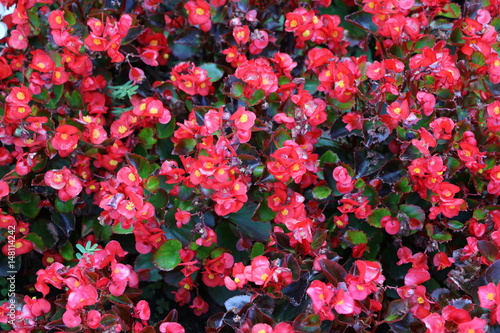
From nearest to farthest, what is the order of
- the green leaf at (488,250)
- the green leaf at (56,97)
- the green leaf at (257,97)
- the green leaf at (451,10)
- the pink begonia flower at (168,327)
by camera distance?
the pink begonia flower at (168,327) → the green leaf at (488,250) → the green leaf at (257,97) → the green leaf at (56,97) → the green leaf at (451,10)

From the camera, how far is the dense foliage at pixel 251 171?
1.45m

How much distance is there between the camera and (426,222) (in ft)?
5.86

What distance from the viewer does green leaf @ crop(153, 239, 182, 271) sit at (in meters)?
1.66

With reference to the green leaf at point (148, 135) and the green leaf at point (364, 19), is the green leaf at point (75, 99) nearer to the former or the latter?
the green leaf at point (148, 135)

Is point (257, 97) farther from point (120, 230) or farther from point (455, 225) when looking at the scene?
point (455, 225)

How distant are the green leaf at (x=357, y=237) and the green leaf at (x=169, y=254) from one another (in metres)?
0.54

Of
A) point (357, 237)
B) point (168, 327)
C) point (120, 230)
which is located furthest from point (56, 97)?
point (357, 237)

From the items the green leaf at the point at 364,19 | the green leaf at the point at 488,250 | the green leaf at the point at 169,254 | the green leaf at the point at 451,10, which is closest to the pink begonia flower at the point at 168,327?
the green leaf at the point at 169,254

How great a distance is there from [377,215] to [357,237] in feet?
0.32

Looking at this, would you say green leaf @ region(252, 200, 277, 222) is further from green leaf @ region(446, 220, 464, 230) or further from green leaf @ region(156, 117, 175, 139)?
green leaf @ region(446, 220, 464, 230)

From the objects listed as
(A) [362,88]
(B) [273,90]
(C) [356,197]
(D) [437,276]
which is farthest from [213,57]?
(D) [437,276]

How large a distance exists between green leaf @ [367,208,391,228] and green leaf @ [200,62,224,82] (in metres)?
0.76

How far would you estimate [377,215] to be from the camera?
170cm

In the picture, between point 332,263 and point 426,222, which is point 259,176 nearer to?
point 332,263
